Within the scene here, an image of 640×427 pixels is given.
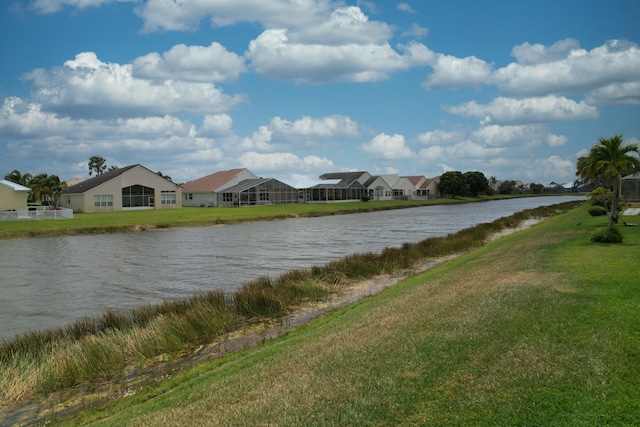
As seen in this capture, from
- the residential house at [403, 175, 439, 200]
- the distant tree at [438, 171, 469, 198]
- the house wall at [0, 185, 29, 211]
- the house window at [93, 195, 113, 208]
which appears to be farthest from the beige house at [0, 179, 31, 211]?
the distant tree at [438, 171, 469, 198]

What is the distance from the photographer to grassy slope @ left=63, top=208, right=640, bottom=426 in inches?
223

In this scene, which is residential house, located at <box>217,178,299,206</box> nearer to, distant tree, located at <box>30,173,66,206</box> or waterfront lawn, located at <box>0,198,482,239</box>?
waterfront lawn, located at <box>0,198,482,239</box>

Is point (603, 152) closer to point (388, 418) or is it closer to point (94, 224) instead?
point (388, 418)

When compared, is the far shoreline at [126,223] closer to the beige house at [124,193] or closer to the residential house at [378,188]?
the beige house at [124,193]

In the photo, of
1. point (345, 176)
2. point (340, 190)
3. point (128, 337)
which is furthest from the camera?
point (345, 176)

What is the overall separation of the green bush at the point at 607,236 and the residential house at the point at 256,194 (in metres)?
66.5

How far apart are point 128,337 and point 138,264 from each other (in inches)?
Answer: 609

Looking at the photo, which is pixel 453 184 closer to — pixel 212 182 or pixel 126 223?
pixel 212 182

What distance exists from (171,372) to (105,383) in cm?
127

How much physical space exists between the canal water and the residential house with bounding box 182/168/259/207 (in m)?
40.6

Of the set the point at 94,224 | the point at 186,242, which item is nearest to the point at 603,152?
the point at 186,242

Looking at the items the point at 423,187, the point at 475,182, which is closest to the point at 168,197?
the point at 423,187

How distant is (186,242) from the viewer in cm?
3709

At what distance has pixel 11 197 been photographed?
185ft
